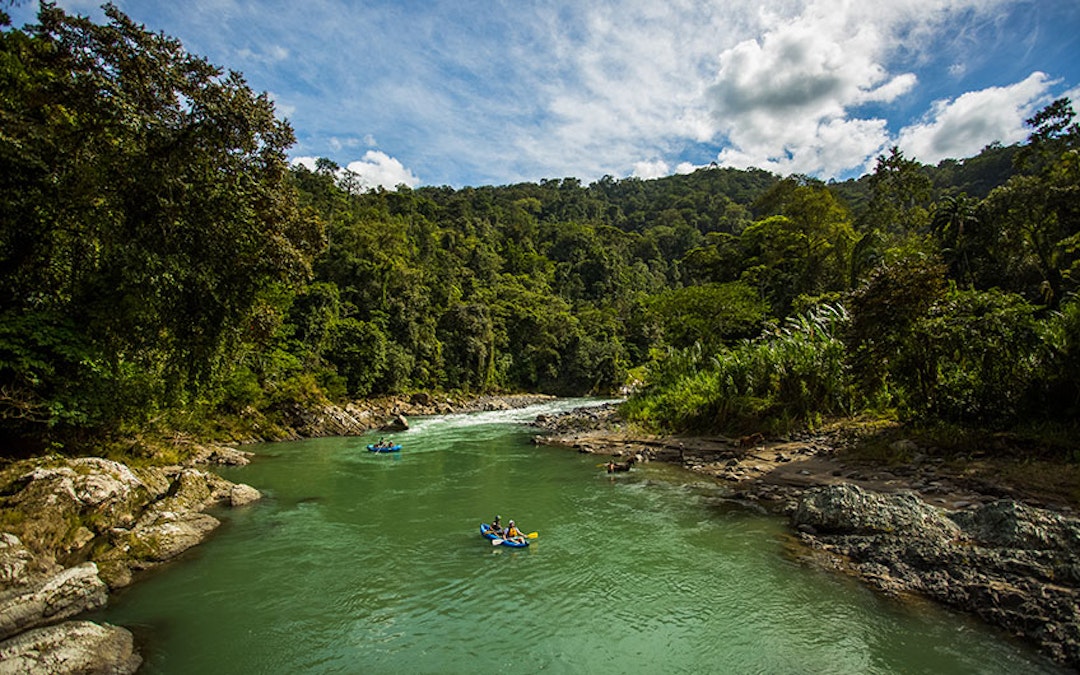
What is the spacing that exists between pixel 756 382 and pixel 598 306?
61.4 meters

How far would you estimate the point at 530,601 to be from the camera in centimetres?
761

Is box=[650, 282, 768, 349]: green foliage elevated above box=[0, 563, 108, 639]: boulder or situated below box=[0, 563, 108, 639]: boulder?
above

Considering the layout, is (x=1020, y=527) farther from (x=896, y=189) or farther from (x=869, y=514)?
(x=896, y=189)

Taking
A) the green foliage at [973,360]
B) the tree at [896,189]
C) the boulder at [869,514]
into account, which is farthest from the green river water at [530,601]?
the tree at [896,189]

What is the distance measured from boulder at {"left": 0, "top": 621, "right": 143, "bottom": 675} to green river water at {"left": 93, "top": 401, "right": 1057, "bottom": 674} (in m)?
0.31

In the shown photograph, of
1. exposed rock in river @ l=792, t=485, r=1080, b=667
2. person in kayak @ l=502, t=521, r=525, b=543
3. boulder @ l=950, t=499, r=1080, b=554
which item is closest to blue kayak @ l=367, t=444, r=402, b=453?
person in kayak @ l=502, t=521, r=525, b=543

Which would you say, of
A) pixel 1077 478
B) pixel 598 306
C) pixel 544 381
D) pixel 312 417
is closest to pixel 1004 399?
pixel 1077 478

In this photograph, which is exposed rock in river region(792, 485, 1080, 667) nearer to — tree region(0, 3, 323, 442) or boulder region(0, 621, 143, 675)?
boulder region(0, 621, 143, 675)

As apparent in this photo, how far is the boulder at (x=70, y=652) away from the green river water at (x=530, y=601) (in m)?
0.31

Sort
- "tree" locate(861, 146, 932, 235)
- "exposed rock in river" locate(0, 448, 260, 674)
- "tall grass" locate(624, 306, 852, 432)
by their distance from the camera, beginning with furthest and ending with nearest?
"tree" locate(861, 146, 932, 235) < "tall grass" locate(624, 306, 852, 432) < "exposed rock in river" locate(0, 448, 260, 674)

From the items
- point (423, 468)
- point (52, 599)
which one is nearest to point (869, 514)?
point (52, 599)

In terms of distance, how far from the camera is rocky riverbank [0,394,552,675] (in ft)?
19.2

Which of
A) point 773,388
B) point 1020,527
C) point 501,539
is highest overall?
point 773,388

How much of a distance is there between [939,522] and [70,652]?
11.9 m
